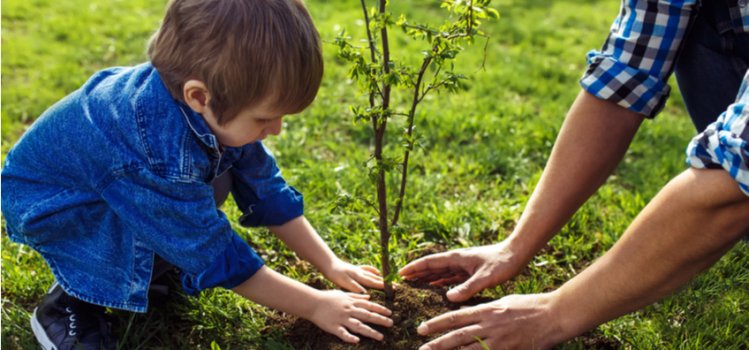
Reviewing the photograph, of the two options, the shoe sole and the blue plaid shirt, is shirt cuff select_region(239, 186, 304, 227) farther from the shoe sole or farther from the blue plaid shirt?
the blue plaid shirt

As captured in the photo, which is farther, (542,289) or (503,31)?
(503,31)

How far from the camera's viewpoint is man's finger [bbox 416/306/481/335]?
2.28 meters

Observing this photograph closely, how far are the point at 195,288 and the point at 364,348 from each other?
55cm

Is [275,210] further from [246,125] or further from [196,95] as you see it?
[196,95]

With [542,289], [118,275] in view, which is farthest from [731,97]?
[118,275]

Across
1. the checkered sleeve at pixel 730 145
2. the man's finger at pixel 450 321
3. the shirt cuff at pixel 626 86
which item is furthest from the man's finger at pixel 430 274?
the checkered sleeve at pixel 730 145

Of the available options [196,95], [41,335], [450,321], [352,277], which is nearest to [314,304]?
[352,277]

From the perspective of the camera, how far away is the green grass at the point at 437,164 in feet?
8.36

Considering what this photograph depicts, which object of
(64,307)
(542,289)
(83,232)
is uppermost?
(83,232)

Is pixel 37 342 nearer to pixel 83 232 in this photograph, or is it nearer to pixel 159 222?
pixel 83 232

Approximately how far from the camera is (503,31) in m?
6.08

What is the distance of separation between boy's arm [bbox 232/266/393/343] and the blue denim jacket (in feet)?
0.21

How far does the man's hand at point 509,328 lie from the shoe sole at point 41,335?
1185 mm

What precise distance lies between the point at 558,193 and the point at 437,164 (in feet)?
3.98
